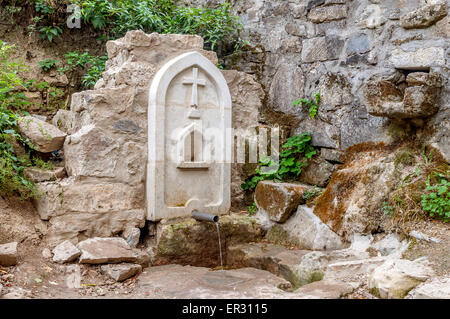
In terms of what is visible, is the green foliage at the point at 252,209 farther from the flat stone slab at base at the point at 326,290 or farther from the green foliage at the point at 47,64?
the green foliage at the point at 47,64

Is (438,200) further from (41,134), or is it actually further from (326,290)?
(41,134)

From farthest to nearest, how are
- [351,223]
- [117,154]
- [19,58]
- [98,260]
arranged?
[19,58] → [117,154] → [351,223] → [98,260]

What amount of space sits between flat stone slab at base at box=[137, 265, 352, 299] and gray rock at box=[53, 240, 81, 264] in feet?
1.80

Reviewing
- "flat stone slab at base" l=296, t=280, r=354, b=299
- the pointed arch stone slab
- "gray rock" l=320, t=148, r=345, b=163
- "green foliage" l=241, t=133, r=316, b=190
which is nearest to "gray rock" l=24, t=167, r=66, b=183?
the pointed arch stone slab

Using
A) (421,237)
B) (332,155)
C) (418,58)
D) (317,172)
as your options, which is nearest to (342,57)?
(418,58)

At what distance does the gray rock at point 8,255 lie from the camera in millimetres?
2836

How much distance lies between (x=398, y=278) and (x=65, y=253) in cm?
242

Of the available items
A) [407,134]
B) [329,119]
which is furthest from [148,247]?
[407,134]

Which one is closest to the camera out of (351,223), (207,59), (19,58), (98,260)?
(98,260)

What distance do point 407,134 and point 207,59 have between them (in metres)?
1.99

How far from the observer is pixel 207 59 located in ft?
13.2

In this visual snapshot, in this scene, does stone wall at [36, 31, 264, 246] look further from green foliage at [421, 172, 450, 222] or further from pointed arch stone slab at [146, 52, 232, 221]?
green foliage at [421, 172, 450, 222]

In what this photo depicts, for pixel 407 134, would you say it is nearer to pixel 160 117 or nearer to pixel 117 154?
pixel 160 117

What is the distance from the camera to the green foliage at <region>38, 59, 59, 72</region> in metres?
4.68
